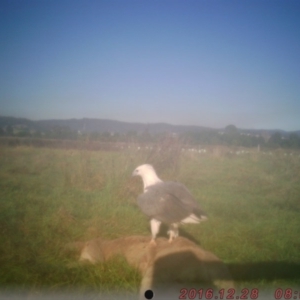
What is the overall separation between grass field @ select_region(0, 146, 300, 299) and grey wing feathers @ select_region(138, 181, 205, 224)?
2.52ft

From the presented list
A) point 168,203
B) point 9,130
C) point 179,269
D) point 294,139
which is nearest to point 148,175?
point 168,203

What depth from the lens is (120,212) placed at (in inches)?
215

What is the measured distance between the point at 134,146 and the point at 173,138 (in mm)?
751

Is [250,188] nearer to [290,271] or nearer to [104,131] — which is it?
[290,271]

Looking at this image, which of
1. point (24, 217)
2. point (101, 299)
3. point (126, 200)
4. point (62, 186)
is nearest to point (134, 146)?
point (126, 200)

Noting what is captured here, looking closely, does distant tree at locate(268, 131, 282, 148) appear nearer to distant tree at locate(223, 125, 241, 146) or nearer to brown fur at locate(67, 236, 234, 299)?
distant tree at locate(223, 125, 241, 146)

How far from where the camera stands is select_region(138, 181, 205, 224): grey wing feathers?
4.11 meters

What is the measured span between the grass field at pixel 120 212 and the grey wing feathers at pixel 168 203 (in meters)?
0.77

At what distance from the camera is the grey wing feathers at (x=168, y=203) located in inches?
162

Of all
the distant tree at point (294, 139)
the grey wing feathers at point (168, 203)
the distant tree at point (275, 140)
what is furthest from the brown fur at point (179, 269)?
the distant tree at point (294, 139)

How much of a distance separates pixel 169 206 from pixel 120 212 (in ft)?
5.21

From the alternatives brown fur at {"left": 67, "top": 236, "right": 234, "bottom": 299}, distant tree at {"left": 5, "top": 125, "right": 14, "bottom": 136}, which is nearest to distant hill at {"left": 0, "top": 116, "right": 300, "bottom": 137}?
distant tree at {"left": 5, "top": 125, "right": 14, "bottom": 136}

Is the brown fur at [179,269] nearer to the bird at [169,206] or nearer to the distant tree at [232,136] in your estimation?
the bird at [169,206]

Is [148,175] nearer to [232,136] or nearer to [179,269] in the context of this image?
[179,269]
